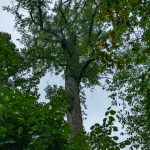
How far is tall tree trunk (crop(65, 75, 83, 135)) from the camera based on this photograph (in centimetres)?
2508

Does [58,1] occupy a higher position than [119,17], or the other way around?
[58,1]

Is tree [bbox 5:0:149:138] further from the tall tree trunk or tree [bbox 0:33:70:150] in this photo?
tree [bbox 0:33:70:150]

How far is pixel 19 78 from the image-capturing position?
2527 centimetres

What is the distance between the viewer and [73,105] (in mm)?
25906

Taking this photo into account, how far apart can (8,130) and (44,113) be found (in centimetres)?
51

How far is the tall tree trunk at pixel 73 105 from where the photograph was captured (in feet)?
82.3

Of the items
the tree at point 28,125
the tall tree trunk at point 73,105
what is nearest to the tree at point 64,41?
the tall tree trunk at point 73,105

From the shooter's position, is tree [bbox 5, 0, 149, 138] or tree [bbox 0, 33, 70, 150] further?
tree [bbox 5, 0, 149, 138]

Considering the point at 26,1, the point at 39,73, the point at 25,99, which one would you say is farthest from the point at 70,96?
the point at 25,99

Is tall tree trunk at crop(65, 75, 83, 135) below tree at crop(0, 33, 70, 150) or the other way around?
the other way around

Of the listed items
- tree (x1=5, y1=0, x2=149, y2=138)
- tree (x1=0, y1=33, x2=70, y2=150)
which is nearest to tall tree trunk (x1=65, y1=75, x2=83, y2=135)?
tree (x1=5, y1=0, x2=149, y2=138)

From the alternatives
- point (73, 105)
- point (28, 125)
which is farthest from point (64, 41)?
point (28, 125)

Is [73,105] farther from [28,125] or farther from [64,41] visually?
[28,125]

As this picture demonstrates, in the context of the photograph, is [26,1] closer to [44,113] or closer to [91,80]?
[91,80]
